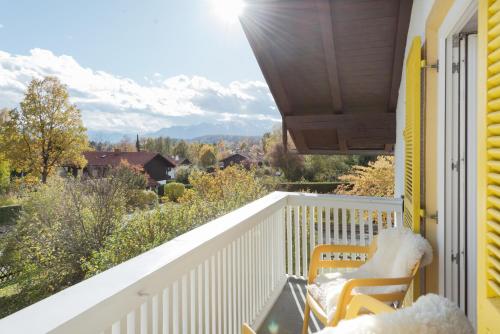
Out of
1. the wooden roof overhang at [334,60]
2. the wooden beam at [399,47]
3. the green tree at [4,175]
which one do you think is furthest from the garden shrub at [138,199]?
the wooden beam at [399,47]

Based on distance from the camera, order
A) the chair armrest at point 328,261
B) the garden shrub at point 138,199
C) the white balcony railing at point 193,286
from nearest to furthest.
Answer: the white balcony railing at point 193,286 < the chair armrest at point 328,261 < the garden shrub at point 138,199

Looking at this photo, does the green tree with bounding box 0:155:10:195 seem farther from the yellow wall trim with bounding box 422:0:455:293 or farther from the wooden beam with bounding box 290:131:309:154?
the yellow wall trim with bounding box 422:0:455:293

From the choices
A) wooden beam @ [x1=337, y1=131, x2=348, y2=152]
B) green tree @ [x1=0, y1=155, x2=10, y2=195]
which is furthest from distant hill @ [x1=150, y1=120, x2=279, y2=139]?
wooden beam @ [x1=337, y1=131, x2=348, y2=152]

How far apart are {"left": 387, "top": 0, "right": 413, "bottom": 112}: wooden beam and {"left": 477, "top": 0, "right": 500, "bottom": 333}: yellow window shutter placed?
109 inches

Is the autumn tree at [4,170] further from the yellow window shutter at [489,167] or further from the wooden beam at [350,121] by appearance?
the yellow window shutter at [489,167]

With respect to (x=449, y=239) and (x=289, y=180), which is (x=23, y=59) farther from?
(x=449, y=239)

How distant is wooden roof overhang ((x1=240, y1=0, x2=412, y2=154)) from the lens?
362cm

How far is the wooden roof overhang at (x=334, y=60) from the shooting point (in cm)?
362

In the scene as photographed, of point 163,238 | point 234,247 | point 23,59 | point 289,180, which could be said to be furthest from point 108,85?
point 234,247

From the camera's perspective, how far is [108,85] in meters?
68.0

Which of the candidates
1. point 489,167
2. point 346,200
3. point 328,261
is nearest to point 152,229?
point 346,200

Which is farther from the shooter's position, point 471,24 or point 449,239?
point 449,239

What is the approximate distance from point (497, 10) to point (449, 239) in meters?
1.43

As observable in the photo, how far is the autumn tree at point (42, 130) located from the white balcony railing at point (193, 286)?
66.9 ft
